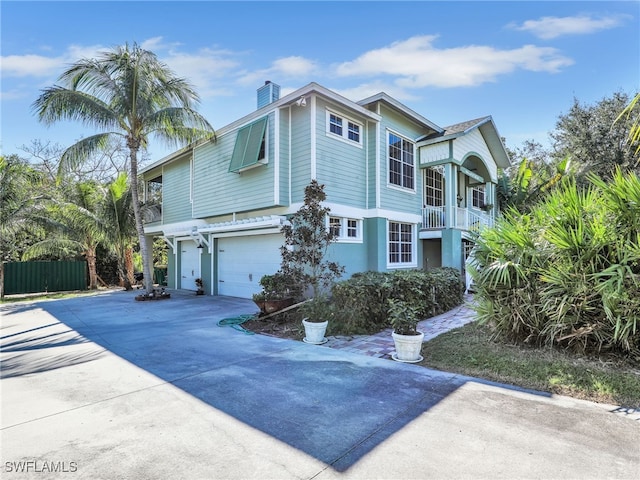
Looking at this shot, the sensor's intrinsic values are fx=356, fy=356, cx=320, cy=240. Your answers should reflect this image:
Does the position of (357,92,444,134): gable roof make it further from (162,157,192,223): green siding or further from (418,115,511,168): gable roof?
(162,157,192,223): green siding

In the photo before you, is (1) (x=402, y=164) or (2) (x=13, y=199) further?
(2) (x=13, y=199)

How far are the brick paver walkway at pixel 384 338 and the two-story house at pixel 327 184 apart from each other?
365 centimetres

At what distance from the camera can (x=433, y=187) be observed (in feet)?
52.4

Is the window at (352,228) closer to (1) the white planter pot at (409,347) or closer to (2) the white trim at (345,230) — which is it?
(2) the white trim at (345,230)

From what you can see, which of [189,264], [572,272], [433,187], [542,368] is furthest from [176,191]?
[542,368]

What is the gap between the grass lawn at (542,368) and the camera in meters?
4.11

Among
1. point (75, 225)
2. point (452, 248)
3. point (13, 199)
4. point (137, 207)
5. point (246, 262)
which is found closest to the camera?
point (246, 262)

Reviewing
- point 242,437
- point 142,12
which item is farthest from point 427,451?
point 142,12

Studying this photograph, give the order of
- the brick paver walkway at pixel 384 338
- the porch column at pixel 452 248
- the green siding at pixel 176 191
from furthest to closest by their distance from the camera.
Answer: the green siding at pixel 176 191
the porch column at pixel 452 248
the brick paver walkway at pixel 384 338

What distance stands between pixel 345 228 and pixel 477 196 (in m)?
10.6

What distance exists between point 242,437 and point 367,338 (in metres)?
4.17

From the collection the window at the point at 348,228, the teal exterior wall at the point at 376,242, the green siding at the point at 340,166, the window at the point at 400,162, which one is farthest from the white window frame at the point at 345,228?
the window at the point at 400,162

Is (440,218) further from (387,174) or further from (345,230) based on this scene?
(345,230)
